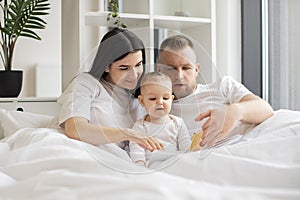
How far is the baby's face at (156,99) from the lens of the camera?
1.19 m

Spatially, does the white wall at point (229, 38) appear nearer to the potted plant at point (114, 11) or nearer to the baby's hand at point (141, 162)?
the potted plant at point (114, 11)

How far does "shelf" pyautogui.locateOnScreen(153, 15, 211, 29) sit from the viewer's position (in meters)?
2.44

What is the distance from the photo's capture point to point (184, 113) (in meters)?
1.25

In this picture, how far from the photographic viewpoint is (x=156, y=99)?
1.20 m

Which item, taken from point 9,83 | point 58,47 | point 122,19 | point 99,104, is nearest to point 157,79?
point 99,104

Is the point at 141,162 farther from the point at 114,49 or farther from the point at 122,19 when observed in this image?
the point at 122,19

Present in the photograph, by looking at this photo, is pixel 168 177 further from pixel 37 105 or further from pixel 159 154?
pixel 37 105

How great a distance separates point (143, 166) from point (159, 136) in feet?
0.27

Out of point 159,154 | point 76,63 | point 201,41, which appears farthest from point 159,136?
point 201,41

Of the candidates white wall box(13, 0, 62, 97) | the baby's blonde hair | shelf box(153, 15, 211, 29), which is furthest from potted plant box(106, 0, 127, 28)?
the baby's blonde hair

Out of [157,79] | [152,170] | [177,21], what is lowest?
[152,170]

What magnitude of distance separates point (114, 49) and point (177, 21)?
4.11ft

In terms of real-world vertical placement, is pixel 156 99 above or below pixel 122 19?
below

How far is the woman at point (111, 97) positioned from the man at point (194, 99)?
7 cm
